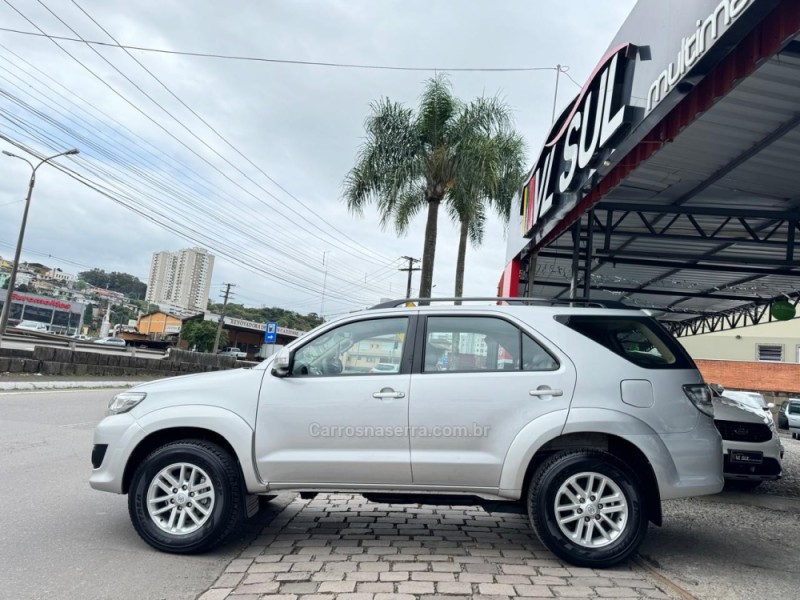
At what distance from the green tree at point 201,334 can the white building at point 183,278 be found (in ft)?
129

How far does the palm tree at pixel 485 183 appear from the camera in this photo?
15820mm

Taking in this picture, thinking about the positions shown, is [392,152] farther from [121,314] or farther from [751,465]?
[121,314]

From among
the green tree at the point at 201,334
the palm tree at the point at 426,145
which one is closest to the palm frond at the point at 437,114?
the palm tree at the point at 426,145

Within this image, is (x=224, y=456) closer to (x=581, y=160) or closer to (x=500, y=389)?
(x=500, y=389)

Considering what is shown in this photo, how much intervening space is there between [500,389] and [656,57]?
3.11m

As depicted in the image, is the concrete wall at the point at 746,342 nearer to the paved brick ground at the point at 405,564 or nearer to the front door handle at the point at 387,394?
the paved brick ground at the point at 405,564

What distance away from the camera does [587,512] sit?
446 centimetres

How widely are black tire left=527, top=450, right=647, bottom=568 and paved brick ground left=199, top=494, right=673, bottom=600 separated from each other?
125 millimetres

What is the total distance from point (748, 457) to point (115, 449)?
276 inches

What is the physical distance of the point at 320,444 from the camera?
4.60 meters

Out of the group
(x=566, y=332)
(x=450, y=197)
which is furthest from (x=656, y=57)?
(x=450, y=197)

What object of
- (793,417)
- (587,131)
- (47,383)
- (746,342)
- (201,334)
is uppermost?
(746,342)

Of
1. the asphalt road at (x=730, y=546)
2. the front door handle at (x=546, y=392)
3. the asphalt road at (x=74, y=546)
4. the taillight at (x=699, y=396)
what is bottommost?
the asphalt road at (x=74, y=546)

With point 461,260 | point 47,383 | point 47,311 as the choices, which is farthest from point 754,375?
point 47,311
